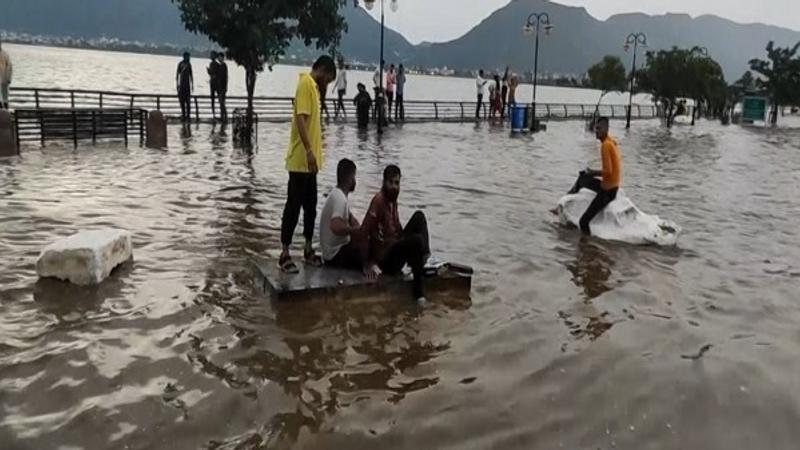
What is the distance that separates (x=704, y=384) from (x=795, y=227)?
7546mm

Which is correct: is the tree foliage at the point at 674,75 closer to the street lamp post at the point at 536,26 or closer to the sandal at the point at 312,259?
the street lamp post at the point at 536,26

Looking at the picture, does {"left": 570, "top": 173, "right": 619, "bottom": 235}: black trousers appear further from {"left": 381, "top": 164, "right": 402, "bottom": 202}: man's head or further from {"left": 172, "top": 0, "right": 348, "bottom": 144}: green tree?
{"left": 172, "top": 0, "right": 348, "bottom": 144}: green tree

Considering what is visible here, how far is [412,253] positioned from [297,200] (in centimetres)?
117

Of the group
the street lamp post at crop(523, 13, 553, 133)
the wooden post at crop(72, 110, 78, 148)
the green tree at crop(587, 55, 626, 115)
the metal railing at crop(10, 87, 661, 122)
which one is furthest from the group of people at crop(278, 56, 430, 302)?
the green tree at crop(587, 55, 626, 115)

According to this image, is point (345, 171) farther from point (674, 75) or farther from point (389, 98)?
point (674, 75)

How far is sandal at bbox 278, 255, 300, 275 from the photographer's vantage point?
683cm

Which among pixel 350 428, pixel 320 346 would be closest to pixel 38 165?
pixel 320 346

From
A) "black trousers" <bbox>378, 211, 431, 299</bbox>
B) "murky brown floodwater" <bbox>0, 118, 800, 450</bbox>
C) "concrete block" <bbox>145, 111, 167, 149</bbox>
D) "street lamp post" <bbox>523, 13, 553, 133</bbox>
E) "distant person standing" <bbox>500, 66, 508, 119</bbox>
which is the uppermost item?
"street lamp post" <bbox>523, 13, 553, 133</bbox>

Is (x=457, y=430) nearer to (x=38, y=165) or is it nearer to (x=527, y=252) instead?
(x=527, y=252)

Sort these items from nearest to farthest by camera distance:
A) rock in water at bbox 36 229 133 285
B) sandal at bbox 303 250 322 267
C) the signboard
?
rock in water at bbox 36 229 133 285, sandal at bbox 303 250 322 267, the signboard

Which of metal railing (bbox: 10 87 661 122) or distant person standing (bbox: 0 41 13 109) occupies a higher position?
distant person standing (bbox: 0 41 13 109)

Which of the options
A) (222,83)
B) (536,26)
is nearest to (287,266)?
(222,83)

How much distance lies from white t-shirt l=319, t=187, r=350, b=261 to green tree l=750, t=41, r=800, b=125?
45495 mm

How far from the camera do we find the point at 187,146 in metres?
17.7
